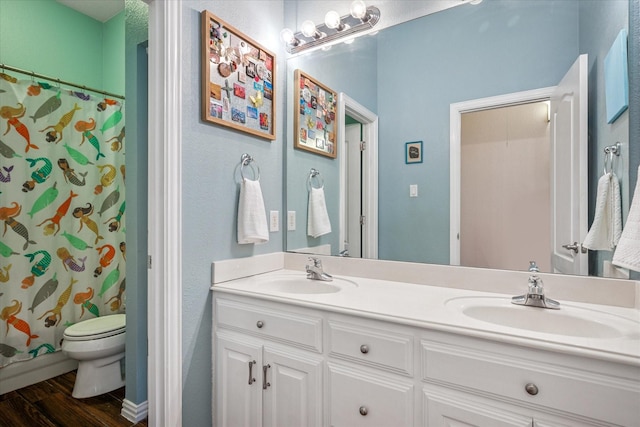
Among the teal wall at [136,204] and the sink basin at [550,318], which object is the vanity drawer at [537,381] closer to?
the sink basin at [550,318]

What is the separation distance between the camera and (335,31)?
1.76m

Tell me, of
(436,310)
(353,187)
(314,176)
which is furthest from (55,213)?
(436,310)

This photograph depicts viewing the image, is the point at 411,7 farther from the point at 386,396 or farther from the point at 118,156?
the point at 118,156

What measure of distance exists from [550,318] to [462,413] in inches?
18.3

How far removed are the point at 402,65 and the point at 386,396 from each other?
1.44 m

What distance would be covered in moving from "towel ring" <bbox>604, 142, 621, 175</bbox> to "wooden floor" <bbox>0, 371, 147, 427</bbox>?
2.37m

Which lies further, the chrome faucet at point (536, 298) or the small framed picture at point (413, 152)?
the small framed picture at point (413, 152)

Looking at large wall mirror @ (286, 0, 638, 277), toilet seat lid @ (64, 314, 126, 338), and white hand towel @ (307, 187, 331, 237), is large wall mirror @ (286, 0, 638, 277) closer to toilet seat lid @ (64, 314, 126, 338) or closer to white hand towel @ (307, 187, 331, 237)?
white hand towel @ (307, 187, 331, 237)

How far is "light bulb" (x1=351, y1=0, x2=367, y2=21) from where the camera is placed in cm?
162

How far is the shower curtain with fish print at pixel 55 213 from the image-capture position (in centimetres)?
203

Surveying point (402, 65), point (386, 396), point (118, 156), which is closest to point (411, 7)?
point (402, 65)

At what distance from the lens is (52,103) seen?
219cm

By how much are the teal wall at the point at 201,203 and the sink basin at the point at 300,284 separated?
0.22 meters

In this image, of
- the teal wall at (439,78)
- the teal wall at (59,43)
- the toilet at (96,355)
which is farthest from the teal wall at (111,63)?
the teal wall at (439,78)
